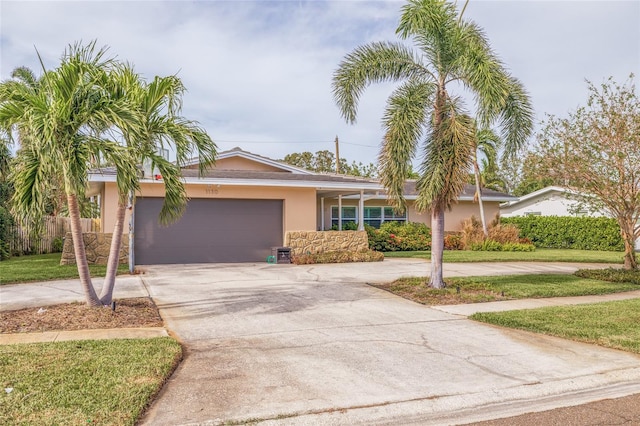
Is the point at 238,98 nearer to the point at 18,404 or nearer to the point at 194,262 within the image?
the point at 194,262

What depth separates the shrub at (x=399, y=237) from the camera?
2341cm

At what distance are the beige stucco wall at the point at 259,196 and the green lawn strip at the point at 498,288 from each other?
6.85 meters

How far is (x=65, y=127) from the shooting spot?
718cm

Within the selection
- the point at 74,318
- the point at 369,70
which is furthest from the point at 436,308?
the point at 74,318

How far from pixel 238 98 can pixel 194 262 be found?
7.71m

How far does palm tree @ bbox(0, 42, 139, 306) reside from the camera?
694 centimetres

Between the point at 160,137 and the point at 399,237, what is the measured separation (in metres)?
17.1

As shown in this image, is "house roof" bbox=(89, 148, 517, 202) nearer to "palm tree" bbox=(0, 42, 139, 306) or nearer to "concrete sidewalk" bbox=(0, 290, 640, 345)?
"concrete sidewalk" bbox=(0, 290, 640, 345)

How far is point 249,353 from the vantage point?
630 cm

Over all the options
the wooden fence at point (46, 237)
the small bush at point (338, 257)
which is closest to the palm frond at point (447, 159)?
the small bush at point (338, 257)

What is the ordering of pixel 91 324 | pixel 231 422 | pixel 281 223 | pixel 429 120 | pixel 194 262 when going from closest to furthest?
pixel 231 422, pixel 91 324, pixel 429 120, pixel 194 262, pixel 281 223

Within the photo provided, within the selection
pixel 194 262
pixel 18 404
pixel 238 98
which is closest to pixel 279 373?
pixel 18 404

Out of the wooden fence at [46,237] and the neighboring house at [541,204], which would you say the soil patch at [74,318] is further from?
the neighboring house at [541,204]

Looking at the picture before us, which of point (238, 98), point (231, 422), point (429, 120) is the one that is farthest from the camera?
point (238, 98)
